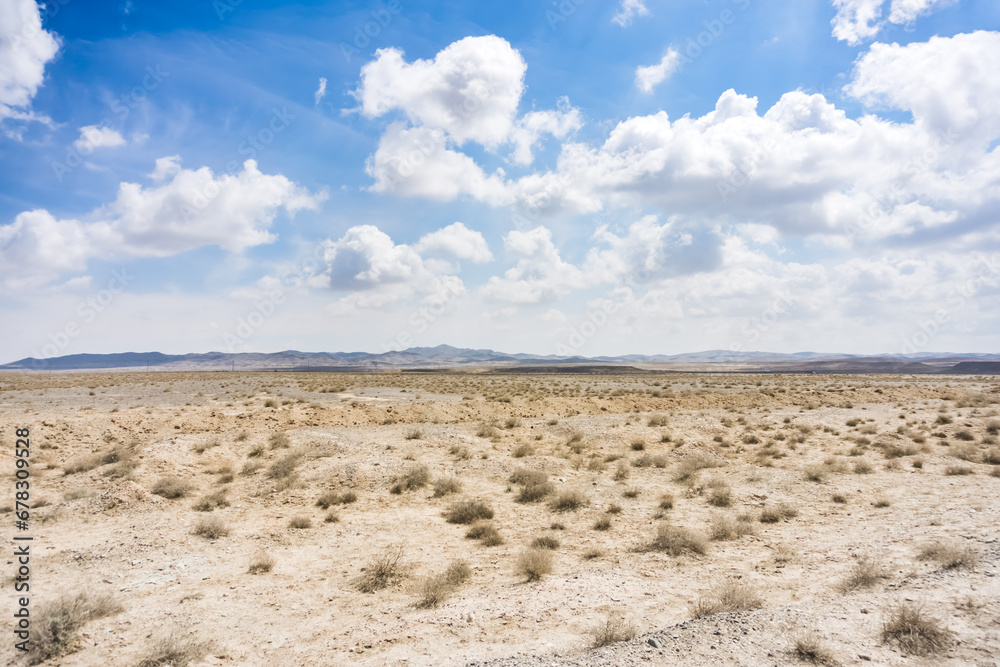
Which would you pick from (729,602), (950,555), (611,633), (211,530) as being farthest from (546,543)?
(211,530)

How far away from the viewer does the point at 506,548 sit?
10445 mm

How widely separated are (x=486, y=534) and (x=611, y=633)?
4871 mm

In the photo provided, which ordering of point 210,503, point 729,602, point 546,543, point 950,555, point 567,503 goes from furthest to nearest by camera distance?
1. point 567,503
2. point 210,503
3. point 546,543
4. point 950,555
5. point 729,602

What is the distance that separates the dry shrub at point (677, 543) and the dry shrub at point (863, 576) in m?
2.45

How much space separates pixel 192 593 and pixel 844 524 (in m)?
13.7

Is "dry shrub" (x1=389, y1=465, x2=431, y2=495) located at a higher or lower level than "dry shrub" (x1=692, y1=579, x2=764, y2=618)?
lower

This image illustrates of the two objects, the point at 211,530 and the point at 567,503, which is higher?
the point at 211,530

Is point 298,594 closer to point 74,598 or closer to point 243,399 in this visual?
point 74,598

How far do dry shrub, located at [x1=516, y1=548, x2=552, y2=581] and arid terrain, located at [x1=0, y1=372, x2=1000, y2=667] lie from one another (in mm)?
42

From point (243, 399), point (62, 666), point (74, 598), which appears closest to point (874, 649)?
point (62, 666)

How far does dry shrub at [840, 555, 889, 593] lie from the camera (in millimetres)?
7781

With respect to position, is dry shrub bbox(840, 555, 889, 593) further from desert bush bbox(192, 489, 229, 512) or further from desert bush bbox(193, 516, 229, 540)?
desert bush bbox(192, 489, 229, 512)

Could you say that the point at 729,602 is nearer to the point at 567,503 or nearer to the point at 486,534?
the point at 486,534

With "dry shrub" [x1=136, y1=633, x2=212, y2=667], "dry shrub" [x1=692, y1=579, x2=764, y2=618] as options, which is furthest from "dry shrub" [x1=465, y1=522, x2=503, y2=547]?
"dry shrub" [x1=136, y1=633, x2=212, y2=667]
